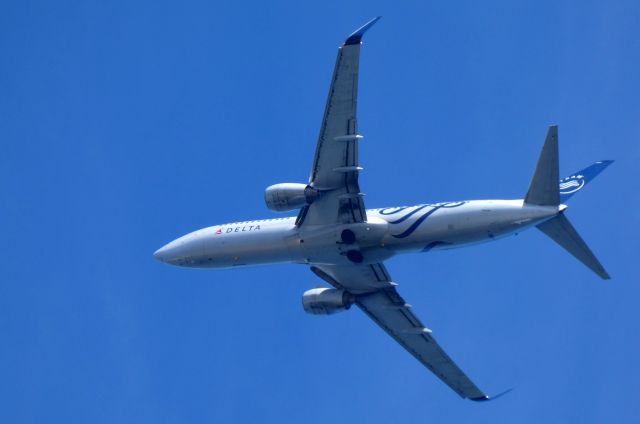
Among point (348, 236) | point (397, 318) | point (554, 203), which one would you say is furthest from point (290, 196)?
point (554, 203)

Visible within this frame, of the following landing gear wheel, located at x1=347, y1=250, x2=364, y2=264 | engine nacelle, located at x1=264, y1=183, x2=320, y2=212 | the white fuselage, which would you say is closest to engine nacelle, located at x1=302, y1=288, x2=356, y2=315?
the white fuselage

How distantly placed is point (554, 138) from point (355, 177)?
9524 millimetres

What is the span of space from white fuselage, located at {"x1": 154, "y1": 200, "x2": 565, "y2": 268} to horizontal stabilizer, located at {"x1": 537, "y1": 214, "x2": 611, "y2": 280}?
0.69 meters

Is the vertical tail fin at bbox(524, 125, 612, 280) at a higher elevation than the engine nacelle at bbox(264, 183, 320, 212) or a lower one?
lower

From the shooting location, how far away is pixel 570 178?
5172cm

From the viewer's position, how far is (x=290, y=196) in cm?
5075

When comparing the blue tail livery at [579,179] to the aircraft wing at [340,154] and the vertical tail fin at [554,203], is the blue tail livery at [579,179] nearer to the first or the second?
the vertical tail fin at [554,203]

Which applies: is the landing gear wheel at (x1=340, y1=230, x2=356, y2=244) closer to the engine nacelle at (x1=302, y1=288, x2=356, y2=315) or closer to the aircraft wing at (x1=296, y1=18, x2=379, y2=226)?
the aircraft wing at (x1=296, y1=18, x2=379, y2=226)

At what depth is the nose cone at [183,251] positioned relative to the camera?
55.4 metres

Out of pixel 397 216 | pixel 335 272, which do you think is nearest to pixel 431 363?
pixel 335 272

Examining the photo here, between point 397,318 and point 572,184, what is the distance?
13.0 metres

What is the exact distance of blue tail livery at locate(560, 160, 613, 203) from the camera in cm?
5128

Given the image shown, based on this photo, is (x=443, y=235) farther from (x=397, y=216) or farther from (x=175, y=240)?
(x=175, y=240)

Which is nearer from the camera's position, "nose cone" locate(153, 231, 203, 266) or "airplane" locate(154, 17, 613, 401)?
"airplane" locate(154, 17, 613, 401)
